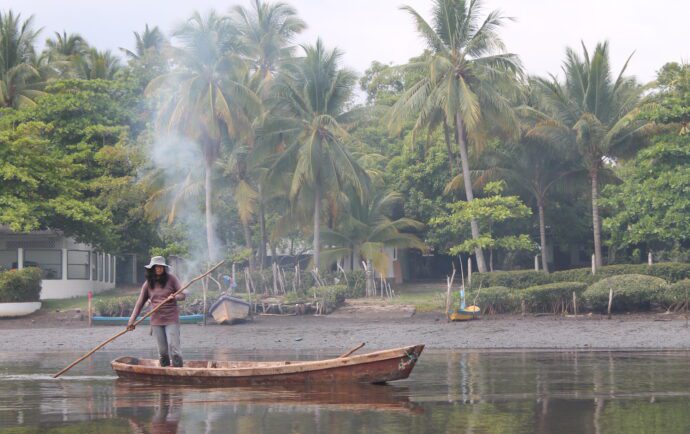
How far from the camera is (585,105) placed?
43250 millimetres

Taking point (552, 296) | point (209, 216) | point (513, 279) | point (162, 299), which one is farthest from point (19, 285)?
point (162, 299)

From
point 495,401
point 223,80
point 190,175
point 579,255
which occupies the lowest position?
point 495,401

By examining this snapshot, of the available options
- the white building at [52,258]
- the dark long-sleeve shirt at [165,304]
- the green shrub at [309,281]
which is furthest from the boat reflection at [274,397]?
the white building at [52,258]

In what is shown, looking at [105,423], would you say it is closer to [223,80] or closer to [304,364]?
[304,364]

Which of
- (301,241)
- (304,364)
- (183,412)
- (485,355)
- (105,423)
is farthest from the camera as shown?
(301,241)

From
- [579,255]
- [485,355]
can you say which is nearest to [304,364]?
[485,355]

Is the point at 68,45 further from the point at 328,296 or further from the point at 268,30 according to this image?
the point at 328,296

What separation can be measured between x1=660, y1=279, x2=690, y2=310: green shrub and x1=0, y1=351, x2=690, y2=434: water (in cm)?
1266

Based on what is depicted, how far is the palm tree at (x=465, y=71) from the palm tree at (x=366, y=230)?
521cm

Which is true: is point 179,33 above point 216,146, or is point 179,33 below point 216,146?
above

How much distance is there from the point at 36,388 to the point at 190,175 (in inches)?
1217

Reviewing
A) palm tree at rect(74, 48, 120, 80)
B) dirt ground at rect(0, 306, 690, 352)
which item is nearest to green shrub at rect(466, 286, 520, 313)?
dirt ground at rect(0, 306, 690, 352)

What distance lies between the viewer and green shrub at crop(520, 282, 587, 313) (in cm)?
3416

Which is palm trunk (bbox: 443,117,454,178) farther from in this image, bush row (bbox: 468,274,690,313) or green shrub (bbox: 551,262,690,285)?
bush row (bbox: 468,274,690,313)
